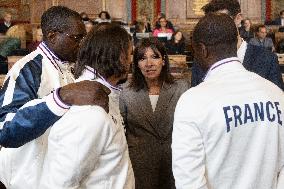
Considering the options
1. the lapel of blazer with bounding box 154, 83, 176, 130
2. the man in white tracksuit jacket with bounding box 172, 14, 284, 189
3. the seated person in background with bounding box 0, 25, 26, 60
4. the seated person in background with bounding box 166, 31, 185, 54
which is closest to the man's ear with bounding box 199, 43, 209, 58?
the man in white tracksuit jacket with bounding box 172, 14, 284, 189

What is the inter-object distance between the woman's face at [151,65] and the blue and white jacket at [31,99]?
86cm

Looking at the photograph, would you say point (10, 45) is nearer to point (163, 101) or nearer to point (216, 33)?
point (163, 101)

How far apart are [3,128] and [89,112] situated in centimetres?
31

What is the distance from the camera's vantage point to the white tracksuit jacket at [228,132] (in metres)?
1.65

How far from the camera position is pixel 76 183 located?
1.65 metres

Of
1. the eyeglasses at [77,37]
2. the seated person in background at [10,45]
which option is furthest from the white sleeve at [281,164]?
the seated person in background at [10,45]

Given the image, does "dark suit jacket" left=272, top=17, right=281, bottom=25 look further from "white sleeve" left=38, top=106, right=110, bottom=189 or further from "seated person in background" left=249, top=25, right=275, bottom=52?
"white sleeve" left=38, top=106, right=110, bottom=189

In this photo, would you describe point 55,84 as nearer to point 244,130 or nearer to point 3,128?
point 3,128

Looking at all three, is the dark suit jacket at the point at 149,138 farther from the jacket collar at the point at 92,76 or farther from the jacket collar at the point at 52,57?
the jacket collar at the point at 92,76

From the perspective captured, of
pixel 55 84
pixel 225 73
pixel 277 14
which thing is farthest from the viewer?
pixel 277 14

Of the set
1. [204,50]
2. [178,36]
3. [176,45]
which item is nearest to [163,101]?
[204,50]

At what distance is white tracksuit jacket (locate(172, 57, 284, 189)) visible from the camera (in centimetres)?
165

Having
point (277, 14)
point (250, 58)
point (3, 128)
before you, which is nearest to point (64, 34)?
point (3, 128)

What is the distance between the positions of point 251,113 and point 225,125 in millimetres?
104
